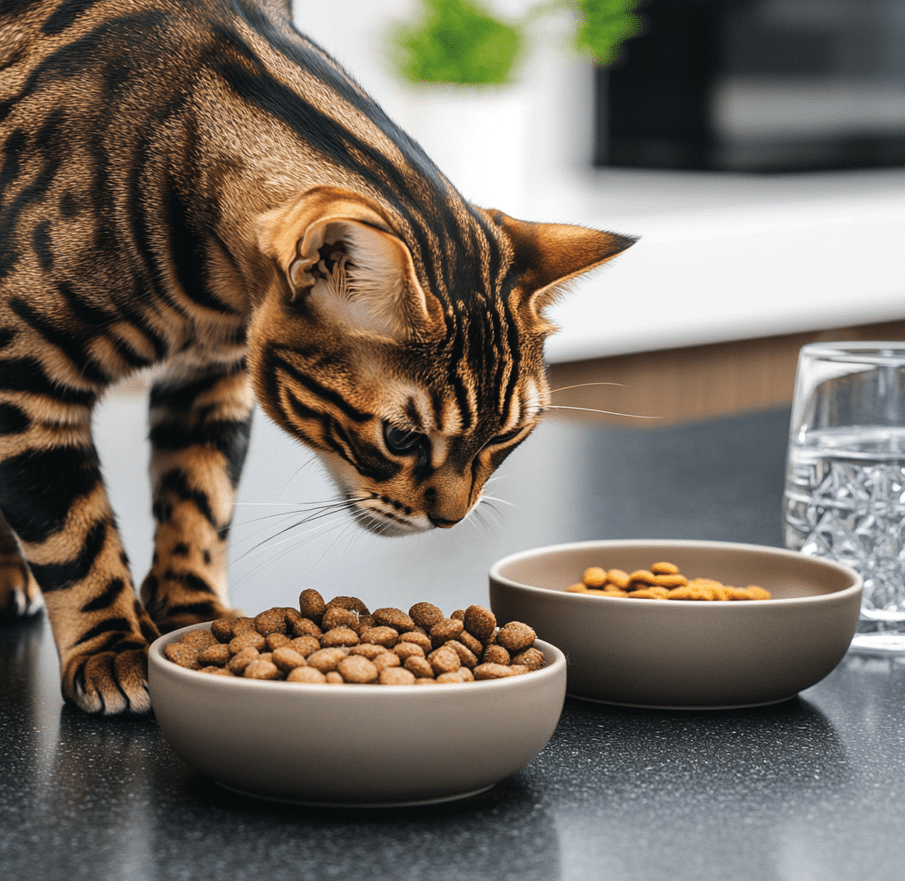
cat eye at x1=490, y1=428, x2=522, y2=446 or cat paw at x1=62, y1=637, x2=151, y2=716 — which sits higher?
cat eye at x1=490, y1=428, x2=522, y2=446

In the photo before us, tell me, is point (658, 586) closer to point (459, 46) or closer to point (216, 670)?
point (216, 670)

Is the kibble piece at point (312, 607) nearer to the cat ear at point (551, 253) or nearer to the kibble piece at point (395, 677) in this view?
the kibble piece at point (395, 677)

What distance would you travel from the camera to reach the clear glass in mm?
1042

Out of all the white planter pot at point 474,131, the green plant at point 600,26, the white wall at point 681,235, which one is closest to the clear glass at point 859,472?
the white wall at point 681,235

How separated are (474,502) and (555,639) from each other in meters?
0.17

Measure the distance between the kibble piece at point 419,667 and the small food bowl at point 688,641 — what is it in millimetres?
158

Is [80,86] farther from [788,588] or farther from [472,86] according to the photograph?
[472,86]

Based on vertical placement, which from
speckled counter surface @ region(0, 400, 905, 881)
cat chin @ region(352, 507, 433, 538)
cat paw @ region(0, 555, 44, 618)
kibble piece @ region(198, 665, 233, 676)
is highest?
cat chin @ region(352, 507, 433, 538)

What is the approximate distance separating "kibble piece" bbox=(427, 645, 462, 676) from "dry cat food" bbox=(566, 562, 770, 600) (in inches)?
6.8

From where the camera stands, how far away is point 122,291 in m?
1.03

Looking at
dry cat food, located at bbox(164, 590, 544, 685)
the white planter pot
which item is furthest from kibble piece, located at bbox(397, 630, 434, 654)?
the white planter pot

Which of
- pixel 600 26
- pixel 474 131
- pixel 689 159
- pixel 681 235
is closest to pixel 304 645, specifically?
pixel 474 131

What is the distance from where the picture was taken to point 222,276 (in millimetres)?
1082

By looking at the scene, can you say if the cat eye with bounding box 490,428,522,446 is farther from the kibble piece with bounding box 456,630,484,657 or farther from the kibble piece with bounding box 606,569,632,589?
the kibble piece with bounding box 456,630,484,657
